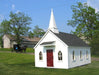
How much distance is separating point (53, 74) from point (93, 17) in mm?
38055

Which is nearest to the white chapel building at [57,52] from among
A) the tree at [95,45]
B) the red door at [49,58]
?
the red door at [49,58]

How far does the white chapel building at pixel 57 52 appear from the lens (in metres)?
21.9

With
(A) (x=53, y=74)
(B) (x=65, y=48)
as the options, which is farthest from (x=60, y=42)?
(A) (x=53, y=74)

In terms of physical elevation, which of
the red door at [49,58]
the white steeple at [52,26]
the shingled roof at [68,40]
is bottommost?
the red door at [49,58]

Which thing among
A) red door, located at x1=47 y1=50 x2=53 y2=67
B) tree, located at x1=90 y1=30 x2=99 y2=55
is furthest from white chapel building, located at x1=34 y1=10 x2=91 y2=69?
tree, located at x1=90 y1=30 x2=99 y2=55

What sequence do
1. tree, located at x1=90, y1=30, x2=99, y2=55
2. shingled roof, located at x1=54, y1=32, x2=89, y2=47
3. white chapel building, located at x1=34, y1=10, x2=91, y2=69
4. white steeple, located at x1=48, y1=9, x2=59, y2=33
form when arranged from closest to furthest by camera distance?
white chapel building, located at x1=34, y1=10, x2=91, y2=69 < shingled roof, located at x1=54, y1=32, x2=89, y2=47 < white steeple, located at x1=48, y1=9, x2=59, y2=33 < tree, located at x1=90, y1=30, x2=99, y2=55

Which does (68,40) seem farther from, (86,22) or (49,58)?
(86,22)

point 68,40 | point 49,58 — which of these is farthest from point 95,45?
point 49,58

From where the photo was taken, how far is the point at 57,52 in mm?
22719

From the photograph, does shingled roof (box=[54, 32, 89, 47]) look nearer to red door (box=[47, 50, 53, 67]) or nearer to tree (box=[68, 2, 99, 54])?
red door (box=[47, 50, 53, 67])

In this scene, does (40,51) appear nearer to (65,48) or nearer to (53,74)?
(65,48)

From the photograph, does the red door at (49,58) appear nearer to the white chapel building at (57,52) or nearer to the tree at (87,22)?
the white chapel building at (57,52)

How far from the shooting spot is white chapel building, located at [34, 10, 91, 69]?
21.9 metres

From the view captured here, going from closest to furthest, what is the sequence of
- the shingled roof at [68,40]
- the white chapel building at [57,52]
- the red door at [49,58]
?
1. the white chapel building at [57,52]
2. the shingled roof at [68,40]
3. the red door at [49,58]
